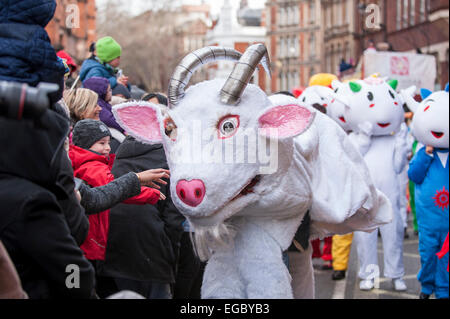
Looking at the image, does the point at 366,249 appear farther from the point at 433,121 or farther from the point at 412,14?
the point at 412,14

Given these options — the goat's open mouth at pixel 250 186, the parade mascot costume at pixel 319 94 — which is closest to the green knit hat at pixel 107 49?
the parade mascot costume at pixel 319 94

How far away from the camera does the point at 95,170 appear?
4160mm

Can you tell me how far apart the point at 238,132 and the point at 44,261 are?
1.19 meters

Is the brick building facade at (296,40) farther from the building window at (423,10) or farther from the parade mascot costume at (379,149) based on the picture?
the parade mascot costume at (379,149)

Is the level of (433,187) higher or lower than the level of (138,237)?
lower

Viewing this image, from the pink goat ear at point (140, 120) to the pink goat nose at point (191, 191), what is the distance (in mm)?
557


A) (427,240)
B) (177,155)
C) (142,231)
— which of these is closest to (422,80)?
(427,240)

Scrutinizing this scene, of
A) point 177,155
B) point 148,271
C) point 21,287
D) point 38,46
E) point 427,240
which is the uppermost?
point 38,46

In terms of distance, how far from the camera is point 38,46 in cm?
271

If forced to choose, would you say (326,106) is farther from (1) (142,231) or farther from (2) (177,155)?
(2) (177,155)

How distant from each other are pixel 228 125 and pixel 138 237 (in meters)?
1.50

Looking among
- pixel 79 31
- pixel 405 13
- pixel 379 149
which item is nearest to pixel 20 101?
pixel 379 149

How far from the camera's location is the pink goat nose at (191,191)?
3225mm

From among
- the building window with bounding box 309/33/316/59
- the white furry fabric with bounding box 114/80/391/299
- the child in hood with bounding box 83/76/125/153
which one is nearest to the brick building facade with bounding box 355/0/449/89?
the child in hood with bounding box 83/76/125/153
